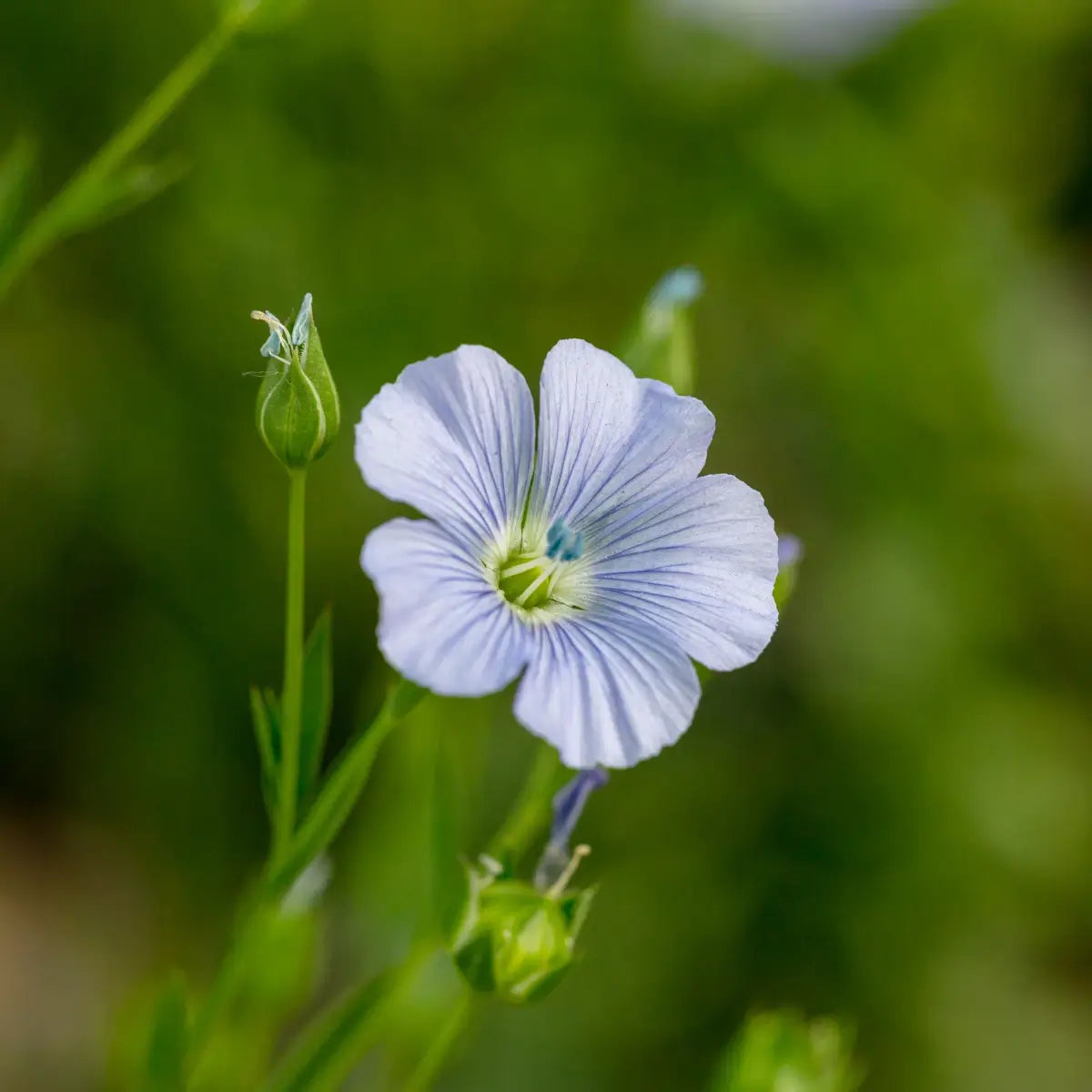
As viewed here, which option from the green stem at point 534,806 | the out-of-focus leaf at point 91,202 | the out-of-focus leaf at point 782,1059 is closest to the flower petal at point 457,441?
the green stem at point 534,806

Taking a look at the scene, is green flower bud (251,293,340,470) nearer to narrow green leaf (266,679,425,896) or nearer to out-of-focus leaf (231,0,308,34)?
narrow green leaf (266,679,425,896)

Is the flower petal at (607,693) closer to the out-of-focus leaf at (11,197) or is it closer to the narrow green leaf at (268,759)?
the narrow green leaf at (268,759)

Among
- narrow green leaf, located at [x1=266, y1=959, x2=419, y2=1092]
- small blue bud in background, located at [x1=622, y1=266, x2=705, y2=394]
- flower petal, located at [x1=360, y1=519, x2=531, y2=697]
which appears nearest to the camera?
flower petal, located at [x1=360, y1=519, x2=531, y2=697]

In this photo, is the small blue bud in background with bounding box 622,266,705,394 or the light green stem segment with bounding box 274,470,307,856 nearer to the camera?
the light green stem segment with bounding box 274,470,307,856

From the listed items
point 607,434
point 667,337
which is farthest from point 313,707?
point 667,337

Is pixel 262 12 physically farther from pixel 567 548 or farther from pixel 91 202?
pixel 567 548

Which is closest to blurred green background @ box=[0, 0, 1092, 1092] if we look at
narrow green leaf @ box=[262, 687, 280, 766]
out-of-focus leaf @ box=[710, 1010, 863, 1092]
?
out-of-focus leaf @ box=[710, 1010, 863, 1092]
